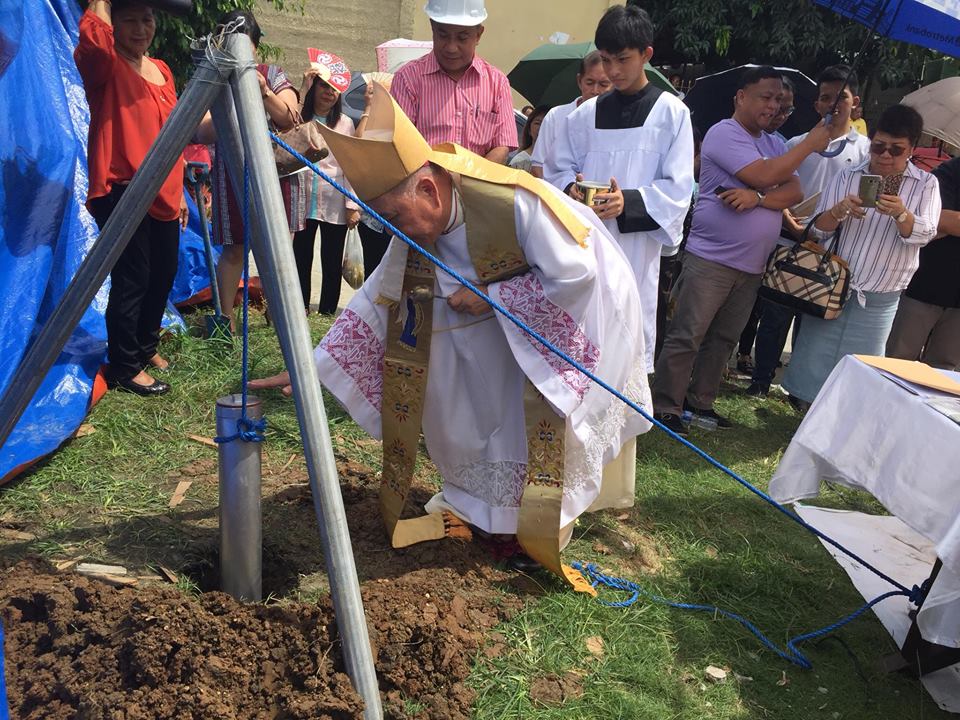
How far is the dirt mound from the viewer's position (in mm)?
2188

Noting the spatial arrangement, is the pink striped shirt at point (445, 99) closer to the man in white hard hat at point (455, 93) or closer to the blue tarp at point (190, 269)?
the man in white hard hat at point (455, 93)

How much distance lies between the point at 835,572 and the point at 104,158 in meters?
3.86

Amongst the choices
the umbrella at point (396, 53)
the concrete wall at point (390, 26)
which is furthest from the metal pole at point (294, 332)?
the concrete wall at point (390, 26)

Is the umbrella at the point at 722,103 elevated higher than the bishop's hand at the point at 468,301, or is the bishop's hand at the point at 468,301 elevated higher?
the umbrella at the point at 722,103

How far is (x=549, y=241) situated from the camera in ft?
8.95

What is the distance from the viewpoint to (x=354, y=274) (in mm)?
5242

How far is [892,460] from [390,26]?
12.2m

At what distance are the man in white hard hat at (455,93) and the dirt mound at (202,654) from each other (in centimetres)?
262

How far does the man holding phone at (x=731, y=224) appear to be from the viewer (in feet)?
15.4

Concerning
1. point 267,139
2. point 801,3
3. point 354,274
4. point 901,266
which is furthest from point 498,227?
point 801,3

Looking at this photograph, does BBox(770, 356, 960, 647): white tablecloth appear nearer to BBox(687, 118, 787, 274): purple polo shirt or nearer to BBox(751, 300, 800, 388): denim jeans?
BBox(687, 118, 787, 274): purple polo shirt

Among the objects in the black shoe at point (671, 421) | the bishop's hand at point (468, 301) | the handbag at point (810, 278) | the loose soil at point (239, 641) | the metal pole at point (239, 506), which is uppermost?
the bishop's hand at point (468, 301)

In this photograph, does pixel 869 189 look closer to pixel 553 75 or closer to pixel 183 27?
pixel 553 75

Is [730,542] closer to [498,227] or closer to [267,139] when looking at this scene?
[498,227]
